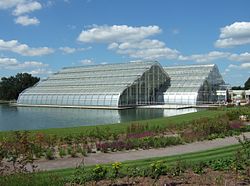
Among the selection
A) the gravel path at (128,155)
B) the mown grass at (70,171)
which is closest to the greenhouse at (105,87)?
the gravel path at (128,155)

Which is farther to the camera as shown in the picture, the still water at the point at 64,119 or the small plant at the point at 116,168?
the still water at the point at 64,119

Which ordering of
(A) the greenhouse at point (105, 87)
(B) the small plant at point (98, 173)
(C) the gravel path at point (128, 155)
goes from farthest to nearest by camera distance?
1. (A) the greenhouse at point (105, 87)
2. (C) the gravel path at point (128, 155)
3. (B) the small plant at point (98, 173)

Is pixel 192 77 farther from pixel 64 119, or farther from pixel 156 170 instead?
pixel 156 170

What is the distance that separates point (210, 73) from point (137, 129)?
68.8 meters

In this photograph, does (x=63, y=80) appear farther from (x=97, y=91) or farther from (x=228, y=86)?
(x=228, y=86)

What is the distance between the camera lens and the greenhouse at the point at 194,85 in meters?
80.9

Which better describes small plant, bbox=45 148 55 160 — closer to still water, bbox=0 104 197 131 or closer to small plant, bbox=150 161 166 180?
small plant, bbox=150 161 166 180

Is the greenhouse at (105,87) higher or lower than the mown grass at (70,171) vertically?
higher

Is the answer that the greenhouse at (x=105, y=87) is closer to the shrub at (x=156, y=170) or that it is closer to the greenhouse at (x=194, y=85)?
the greenhouse at (x=194, y=85)

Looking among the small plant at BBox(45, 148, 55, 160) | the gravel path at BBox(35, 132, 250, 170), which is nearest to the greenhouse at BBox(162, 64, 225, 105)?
the gravel path at BBox(35, 132, 250, 170)

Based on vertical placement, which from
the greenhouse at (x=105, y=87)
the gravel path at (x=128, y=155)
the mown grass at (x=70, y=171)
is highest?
the greenhouse at (x=105, y=87)

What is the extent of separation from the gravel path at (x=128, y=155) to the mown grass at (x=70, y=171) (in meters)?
0.82

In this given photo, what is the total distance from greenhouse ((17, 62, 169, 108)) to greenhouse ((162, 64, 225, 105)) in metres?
3.29

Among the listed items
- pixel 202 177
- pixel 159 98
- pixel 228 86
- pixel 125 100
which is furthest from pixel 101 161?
pixel 228 86
